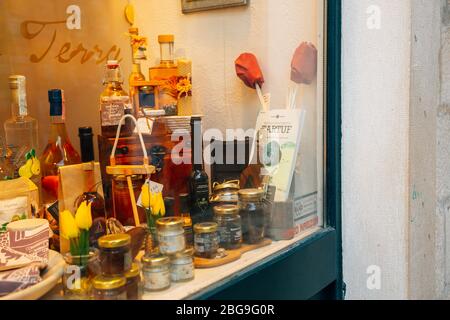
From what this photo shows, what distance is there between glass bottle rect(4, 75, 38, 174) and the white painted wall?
2.55 ft

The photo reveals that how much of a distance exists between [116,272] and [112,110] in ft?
1.63

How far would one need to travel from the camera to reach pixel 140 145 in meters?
1.12

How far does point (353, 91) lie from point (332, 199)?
28 cm

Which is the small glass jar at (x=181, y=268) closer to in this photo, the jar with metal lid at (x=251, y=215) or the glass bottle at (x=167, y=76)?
the jar with metal lid at (x=251, y=215)

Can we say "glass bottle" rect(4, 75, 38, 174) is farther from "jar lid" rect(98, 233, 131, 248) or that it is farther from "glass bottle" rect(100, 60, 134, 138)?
"jar lid" rect(98, 233, 131, 248)

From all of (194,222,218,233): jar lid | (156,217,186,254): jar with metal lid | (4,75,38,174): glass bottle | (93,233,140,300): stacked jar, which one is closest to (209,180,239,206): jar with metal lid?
(194,222,218,233): jar lid

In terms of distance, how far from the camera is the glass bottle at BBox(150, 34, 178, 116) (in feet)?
4.17

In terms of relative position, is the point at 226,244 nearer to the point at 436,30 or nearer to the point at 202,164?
the point at 202,164

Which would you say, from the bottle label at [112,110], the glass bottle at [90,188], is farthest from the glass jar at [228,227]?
the bottle label at [112,110]

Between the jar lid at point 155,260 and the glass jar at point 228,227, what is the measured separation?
8.0 inches

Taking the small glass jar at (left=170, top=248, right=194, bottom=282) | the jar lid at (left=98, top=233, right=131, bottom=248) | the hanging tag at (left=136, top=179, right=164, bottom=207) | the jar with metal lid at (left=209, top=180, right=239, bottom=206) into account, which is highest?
the hanging tag at (left=136, top=179, right=164, bottom=207)

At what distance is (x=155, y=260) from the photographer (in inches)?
32.2

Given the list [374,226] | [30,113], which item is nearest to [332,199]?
[374,226]

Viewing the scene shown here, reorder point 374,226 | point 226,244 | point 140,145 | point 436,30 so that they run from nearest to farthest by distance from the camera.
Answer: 1. point 226,244
2. point 140,145
3. point 374,226
4. point 436,30
